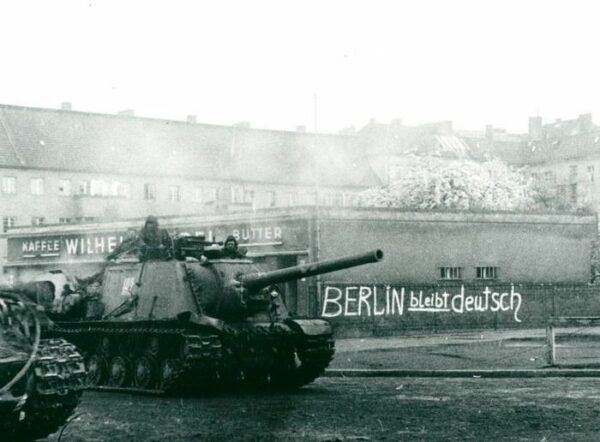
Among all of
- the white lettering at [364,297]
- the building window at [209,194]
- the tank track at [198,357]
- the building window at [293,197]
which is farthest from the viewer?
the building window at [293,197]

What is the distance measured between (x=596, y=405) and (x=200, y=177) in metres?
49.7

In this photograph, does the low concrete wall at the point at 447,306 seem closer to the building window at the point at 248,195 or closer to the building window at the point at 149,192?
the building window at the point at 149,192

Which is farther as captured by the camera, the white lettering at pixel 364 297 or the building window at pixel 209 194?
the building window at pixel 209 194

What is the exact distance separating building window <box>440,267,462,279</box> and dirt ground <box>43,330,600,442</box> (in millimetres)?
12302

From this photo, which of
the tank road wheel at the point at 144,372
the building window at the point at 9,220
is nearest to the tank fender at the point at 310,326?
the tank road wheel at the point at 144,372

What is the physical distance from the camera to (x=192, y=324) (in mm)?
16719

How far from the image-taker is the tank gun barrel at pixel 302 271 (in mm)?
16672

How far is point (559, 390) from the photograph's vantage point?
643 inches

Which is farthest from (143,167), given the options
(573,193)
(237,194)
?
(573,193)

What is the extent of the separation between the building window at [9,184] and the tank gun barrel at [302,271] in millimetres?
45279

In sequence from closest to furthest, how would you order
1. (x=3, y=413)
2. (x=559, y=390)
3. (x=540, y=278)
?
(x=3, y=413) < (x=559, y=390) < (x=540, y=278)

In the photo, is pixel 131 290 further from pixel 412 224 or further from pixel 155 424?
pixel 412 224

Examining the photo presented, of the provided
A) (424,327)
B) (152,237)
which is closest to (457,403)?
(152,237)

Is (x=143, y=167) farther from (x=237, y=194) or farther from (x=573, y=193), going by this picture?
(x=573, y=193)
